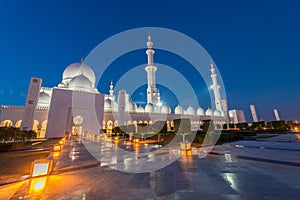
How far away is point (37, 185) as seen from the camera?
3.21 meters

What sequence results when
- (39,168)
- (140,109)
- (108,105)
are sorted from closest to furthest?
(39,168), (108,105), (140,109)

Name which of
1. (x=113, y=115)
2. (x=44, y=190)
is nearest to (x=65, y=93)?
(x=113, y=115)

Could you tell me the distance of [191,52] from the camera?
18.5 metres

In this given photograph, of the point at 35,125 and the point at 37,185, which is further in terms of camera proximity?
the point at 35,125

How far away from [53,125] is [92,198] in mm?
24237

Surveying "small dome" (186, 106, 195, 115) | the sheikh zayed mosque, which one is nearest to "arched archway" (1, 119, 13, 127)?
the sheikh zayed mosque

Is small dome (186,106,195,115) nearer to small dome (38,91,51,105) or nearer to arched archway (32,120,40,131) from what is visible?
small dome (38,91,51,105)

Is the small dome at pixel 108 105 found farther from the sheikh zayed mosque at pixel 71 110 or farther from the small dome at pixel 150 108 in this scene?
the small dome at pixel 150 108

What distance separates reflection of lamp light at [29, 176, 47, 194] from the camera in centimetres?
295

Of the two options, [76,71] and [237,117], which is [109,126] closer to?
[76,71]

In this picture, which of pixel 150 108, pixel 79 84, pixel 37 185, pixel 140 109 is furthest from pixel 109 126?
pixel 37 185

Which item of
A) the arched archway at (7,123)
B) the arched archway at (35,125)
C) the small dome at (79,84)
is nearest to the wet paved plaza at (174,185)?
the arched archway at (35,125)

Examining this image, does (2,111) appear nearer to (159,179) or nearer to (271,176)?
(159,179)

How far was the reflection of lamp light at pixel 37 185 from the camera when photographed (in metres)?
2.95
